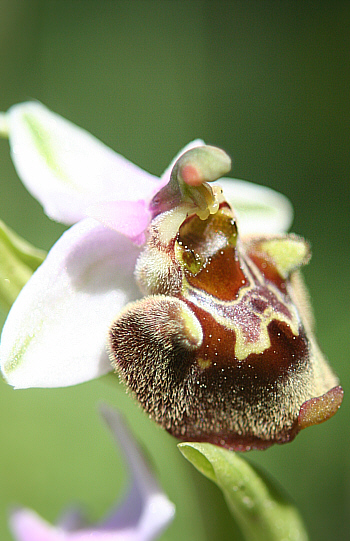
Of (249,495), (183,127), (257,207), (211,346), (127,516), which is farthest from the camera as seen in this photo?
(183,127)

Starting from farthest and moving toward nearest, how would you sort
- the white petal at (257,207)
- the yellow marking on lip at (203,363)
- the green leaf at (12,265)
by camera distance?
the white petal at (257,207) < the green leaf at (12,265) < the yellow marking on lip at (203,363)

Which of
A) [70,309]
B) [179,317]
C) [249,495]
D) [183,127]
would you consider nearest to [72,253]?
[70,309]

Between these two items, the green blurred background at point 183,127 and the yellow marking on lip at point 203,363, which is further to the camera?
the green blurred background at point 183,127

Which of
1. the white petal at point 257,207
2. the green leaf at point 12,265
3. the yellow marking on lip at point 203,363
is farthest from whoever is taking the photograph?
the white petal at point 257,207

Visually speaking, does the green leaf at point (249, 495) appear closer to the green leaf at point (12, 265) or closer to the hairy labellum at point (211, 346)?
the hairy labellum at point (211, 346)

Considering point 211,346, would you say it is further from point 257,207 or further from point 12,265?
point 257,207

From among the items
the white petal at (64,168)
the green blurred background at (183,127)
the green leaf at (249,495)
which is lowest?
the green blurred background at (183,127)

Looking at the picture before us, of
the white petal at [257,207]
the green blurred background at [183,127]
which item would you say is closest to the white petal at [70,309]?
the white petal at [257,207]
